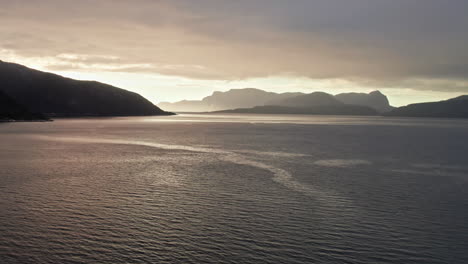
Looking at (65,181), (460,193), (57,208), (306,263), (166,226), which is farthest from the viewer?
(65,181)

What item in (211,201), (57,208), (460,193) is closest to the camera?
(57,208)

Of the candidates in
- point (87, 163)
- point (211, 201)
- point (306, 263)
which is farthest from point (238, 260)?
point (87, 163)

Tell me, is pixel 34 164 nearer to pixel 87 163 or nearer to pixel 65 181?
pixel 87 163

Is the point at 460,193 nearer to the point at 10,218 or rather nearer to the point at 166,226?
the point at 166,226

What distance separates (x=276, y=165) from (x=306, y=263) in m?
47.4

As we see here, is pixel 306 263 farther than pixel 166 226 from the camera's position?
No

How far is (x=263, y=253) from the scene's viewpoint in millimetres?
28484

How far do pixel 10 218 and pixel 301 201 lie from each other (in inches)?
1331

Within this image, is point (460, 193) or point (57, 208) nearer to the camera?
point (57, 208)

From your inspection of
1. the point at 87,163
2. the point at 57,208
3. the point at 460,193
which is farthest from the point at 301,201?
the point at 87,163

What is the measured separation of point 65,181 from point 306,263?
4341cm

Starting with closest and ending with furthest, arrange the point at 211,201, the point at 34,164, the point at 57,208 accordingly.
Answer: the point at 57,208 → the point at 211,201 → the point at 34,164

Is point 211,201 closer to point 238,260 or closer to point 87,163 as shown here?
point 238,260

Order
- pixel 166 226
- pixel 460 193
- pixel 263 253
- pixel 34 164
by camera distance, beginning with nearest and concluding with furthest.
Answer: pixel 263 253 → pixel 166 226 → pixel 460 193 → pixel 34 164
